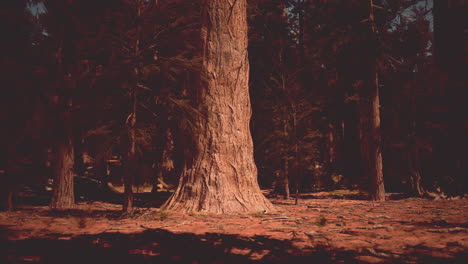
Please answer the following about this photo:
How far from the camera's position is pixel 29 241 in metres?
3.93

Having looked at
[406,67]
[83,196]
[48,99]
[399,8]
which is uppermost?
[399,8]

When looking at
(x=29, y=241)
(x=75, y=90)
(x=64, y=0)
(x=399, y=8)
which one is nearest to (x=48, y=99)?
(x=75, y=90)

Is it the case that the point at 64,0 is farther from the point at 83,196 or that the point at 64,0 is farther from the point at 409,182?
the point at 409,182

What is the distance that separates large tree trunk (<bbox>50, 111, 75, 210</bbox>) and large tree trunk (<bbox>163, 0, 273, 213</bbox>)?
11.4 ft

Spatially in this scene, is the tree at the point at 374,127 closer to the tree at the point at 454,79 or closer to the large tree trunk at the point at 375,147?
the large tree trunk at the point at 375,147

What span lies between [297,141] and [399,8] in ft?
18.6

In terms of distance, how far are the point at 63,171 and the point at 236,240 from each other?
21.0ft

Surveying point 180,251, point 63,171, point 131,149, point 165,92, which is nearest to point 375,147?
point 165,92

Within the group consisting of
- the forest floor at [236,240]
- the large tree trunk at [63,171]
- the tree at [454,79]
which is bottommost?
the forest floor at [236,240]

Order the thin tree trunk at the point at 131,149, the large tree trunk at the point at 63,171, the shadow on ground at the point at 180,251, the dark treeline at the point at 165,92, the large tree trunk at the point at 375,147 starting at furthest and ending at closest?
the large tree trunk at the point at 375,147, the large tree trunk at the point at 63,171, the dark treeline at the point at 165,92, the thin tree trunk at the point at 131,149, the shadow on ground at the point at 180,251

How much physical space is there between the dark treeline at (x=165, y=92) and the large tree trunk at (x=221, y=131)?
21 centimetres

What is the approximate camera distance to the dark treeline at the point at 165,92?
6418mm

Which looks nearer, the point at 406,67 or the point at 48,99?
the point at 48,99

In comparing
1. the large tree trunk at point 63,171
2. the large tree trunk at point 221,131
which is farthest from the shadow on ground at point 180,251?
the large tree trunk at point 63,171
